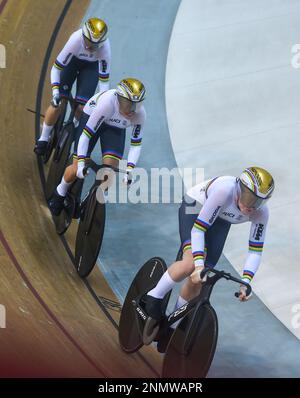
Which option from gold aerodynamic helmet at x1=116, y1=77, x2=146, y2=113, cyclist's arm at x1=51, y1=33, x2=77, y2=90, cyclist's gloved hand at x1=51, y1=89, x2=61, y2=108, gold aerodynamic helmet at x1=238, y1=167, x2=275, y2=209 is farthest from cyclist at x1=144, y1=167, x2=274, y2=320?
cyclist's arm at x1=51, y1=33, x2=77, y2=90

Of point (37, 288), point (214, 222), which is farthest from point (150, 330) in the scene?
point (37, 288)

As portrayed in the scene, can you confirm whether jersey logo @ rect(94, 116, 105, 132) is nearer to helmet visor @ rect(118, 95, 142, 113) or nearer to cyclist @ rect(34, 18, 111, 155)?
helmet visor @ rect(118, 95, 142, 113)

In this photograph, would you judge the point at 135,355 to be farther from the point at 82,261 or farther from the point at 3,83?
the point at 3,83

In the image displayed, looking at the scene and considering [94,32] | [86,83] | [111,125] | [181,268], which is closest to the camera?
[181,268]

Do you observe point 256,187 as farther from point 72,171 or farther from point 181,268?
point 72,171

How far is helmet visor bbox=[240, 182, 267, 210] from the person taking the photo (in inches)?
218

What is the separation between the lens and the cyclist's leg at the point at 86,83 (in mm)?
8133

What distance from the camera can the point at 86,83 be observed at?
8164 mm

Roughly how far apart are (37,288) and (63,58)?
2203 millimetres

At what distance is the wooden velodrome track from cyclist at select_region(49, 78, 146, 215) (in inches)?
21.2

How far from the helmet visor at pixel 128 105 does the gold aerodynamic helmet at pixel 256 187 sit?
1.38 m

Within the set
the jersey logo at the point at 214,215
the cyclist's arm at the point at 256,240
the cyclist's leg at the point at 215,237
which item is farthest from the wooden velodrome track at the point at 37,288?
the jersey logo at the point at 214,215

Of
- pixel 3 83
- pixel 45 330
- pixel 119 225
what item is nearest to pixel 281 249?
pixel 119 225

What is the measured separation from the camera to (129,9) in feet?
36.6
